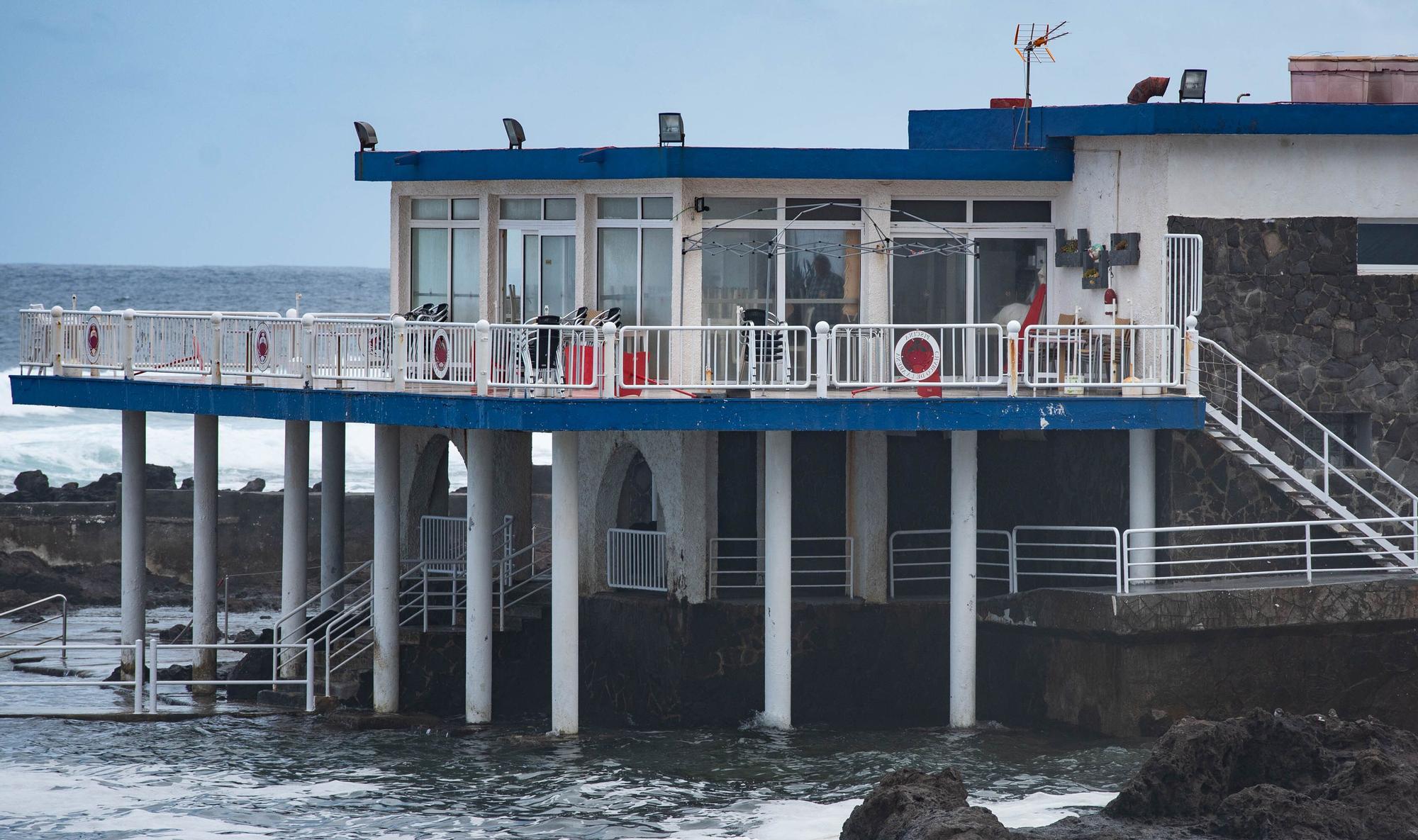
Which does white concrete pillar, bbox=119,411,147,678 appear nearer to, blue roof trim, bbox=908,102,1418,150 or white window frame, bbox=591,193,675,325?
white window frame, bbox=591,193,675,325

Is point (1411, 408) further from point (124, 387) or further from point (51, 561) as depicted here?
point (51, 561)

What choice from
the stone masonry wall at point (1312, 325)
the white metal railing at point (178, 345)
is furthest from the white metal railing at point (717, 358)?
the white metal railing at point (178, 345)

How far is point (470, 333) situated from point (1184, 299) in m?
8.29

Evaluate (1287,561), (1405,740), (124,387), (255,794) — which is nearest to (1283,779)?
(1405,740)

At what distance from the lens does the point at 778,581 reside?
23.1 metres

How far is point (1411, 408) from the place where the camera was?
25016mm

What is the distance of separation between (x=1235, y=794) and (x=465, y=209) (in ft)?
42.0

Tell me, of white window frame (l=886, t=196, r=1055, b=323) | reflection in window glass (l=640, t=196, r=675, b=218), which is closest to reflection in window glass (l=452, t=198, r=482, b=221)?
reflection in window glass (l=640, t=196, r=675, b=218)

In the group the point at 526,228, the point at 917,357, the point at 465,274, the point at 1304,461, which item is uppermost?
the point at 526,228

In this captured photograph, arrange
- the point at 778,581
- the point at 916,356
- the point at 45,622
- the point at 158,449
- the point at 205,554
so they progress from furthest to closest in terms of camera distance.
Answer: the point at 158,449
the point at 45,622
the point at 205,554
the point at 778,581
the point at 916,356

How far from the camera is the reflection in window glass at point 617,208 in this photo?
24984 millimetres

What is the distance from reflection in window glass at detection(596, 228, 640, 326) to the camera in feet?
82.2

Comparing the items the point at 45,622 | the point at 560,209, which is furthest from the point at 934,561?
the point at 45,622

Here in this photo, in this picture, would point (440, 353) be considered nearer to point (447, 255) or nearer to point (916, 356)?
point (447, 255)
